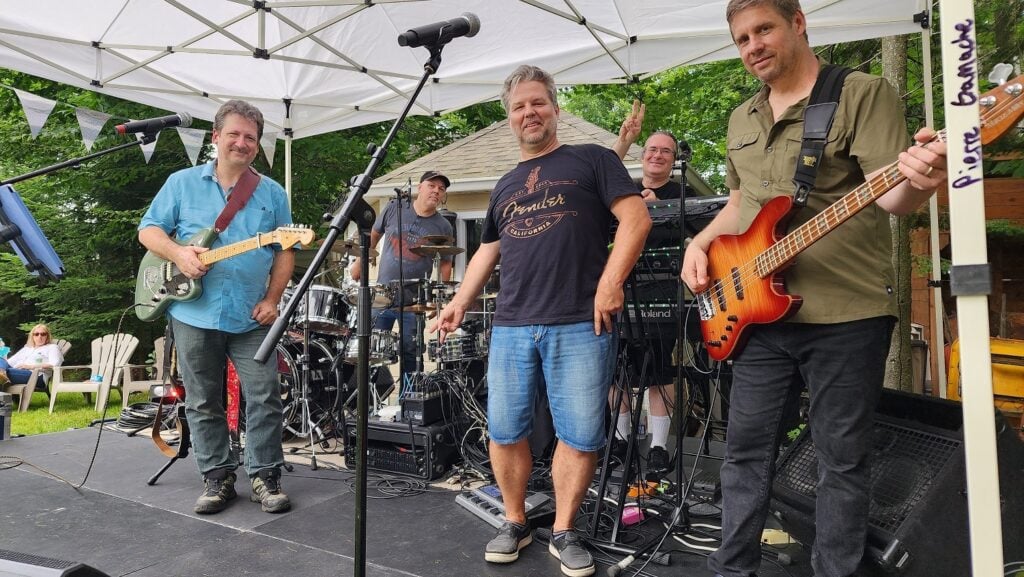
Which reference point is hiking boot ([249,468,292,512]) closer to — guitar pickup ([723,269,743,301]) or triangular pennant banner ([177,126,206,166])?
guitar pickup ([723,269,743,301])

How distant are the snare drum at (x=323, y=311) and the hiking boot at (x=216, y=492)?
194 cm

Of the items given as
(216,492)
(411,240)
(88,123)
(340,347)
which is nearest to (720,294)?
(216,492)

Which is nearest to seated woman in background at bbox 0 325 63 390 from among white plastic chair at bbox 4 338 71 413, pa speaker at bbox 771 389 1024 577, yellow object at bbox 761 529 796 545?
white plastic chair at bbox 4 338 71 413

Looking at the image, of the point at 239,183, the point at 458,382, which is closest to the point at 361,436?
the point at 239,183

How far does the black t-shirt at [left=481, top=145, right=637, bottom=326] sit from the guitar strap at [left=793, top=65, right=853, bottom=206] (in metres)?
0.80

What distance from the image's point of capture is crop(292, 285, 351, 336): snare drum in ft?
18.0

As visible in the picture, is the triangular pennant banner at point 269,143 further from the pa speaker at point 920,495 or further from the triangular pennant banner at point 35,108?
the pa speaker at point 920,495

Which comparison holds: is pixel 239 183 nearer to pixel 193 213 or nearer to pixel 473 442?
pixel 193 213

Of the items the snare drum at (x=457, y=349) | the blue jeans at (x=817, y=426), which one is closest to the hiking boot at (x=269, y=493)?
the snare drum at (x=457, y=349)

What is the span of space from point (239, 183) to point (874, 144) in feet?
10.6

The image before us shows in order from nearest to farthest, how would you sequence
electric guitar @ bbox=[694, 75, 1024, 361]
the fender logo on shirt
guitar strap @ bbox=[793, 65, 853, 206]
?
electric guitar @ bbox=[694, 75, 1024, 361] < guitar strap @ bbox=[793, 65, 853, 206] < the fender logo on shirt

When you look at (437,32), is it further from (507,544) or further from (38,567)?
(507,544)

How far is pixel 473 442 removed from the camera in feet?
15.6

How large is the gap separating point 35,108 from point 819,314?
6037mm
